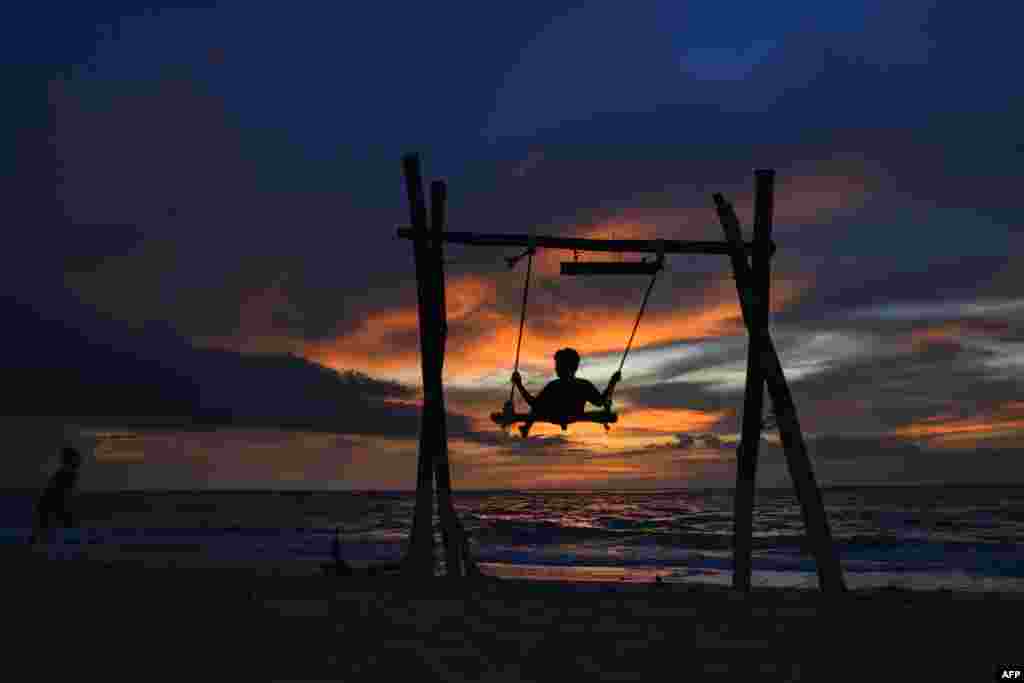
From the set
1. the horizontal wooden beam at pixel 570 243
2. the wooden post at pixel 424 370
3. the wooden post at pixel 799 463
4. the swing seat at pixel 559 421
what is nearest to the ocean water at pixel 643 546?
the wooden post at pixel 424 370

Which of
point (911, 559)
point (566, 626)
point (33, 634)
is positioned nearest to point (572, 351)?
point (566, 626)

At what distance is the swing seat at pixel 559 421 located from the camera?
33.2 feet

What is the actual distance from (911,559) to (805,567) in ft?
16.4

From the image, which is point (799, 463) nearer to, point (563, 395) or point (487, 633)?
point (563, 395)

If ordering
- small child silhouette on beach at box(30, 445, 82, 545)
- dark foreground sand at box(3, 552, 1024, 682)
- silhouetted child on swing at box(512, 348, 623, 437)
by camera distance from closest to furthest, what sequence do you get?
1. dark foreground sand at box(3, 552, 1024, 682)
2. silhouetted child on swing at box(512, 348, 623, 437)
3. small child silhouette on beach at box(30, 445, 82, 545)

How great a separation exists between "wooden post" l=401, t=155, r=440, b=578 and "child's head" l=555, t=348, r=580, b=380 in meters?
1.43

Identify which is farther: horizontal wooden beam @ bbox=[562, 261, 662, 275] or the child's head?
the child's head

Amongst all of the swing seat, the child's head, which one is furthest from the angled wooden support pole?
the child's head

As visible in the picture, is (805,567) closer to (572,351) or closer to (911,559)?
(911,559)

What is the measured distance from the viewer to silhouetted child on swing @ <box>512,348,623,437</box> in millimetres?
10070

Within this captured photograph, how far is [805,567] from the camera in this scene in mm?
21469

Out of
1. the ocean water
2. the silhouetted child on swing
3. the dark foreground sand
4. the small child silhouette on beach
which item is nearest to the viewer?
the dark foreground sand

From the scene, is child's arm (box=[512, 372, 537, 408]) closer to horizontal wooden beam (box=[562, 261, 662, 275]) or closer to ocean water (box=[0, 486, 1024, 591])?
Result: horizontal wooden beam (box=[562, 261, 662, 275])

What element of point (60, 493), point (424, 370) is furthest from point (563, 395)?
point (60, 493)
